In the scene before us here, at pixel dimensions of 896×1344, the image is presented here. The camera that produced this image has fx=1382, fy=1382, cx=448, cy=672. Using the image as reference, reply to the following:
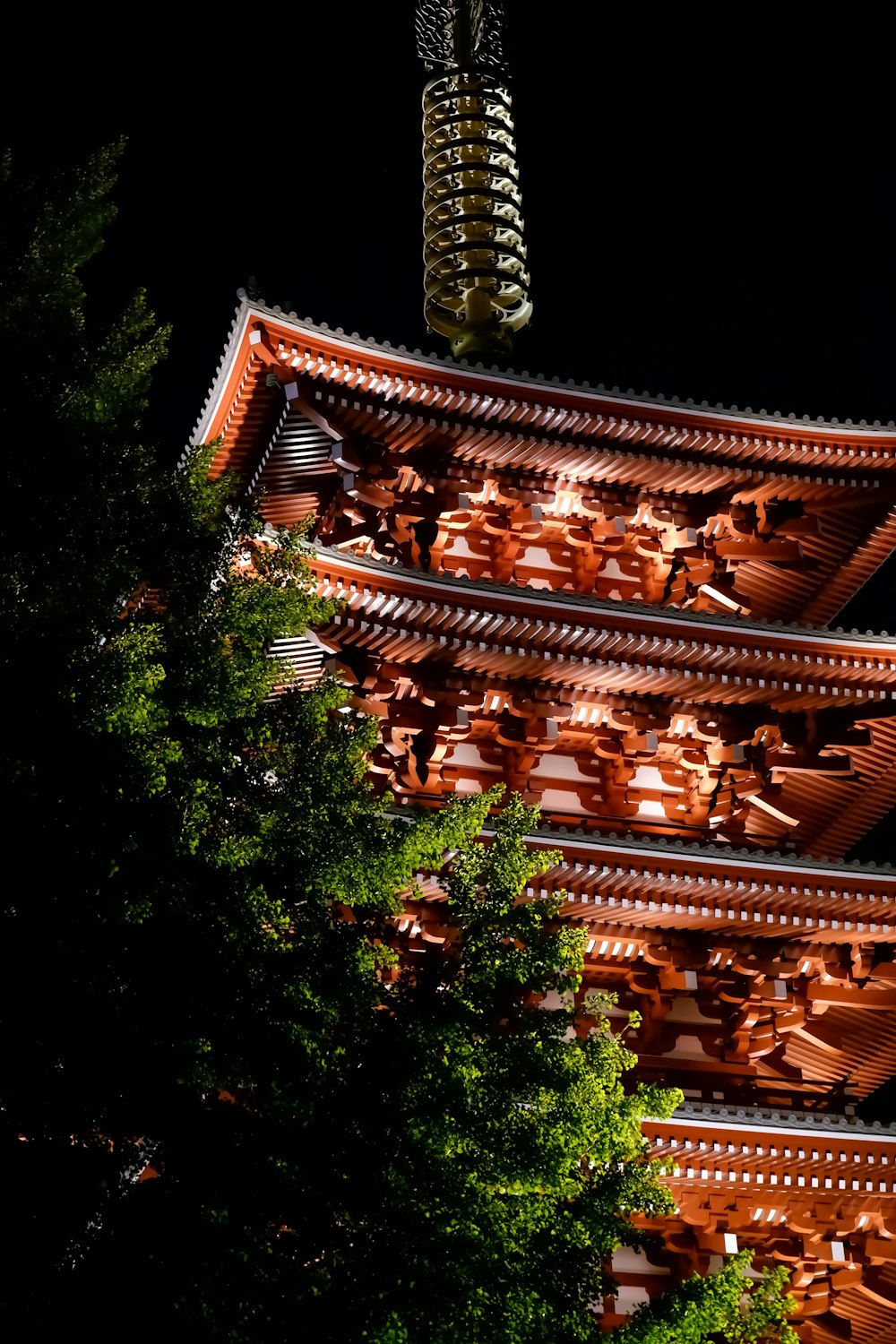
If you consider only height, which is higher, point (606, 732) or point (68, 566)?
point (606, 732)

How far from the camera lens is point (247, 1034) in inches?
292

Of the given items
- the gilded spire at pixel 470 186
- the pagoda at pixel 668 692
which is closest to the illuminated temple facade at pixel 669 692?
the pagoda at pixel 668 692

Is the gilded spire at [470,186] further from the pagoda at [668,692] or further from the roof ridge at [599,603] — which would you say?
the roof ridge at [599,603]

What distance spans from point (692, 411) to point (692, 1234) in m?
8.78

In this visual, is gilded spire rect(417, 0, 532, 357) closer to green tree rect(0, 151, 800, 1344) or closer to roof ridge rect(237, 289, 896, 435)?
roof ridge rect(237, 289, 896, 435)

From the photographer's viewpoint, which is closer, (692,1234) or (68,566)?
(68,566)

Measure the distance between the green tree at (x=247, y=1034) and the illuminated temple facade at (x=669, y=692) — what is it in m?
4.22

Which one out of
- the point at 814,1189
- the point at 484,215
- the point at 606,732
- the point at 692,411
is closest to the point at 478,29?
the point at 484,215

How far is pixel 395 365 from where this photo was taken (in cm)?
1498

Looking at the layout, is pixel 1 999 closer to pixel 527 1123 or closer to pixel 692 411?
pixel 527 1123

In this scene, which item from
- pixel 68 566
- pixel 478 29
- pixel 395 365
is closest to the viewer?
pixel 68 566

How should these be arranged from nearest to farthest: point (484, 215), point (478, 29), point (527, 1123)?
point (527, 1123), point (484, 215), point (478, 29)

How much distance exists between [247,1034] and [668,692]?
8.40 metres

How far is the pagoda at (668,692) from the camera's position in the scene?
12.7 metres
